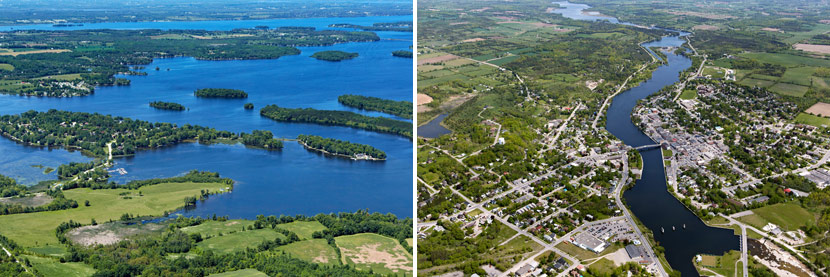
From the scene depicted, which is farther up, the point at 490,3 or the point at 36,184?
the point at 490,3

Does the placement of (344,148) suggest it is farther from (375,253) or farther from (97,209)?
(375,253)

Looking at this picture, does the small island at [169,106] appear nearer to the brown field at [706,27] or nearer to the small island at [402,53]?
the small island at [402,53]

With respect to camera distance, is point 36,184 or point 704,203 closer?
point 704,203

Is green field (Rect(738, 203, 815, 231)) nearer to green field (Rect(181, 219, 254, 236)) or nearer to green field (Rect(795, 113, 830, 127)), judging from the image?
green field (Rect(795, 113, 830, 127))

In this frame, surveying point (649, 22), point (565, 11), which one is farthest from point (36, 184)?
point (565, 11)

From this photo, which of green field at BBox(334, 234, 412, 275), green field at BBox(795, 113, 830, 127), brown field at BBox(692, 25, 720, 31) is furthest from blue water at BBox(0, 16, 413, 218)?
brown field at BBox(692, 25, 720, 31)

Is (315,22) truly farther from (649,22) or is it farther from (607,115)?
(607,115)

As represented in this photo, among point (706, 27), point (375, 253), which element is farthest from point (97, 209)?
point (706, 27)

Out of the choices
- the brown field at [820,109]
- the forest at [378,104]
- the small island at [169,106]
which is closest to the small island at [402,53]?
the forest at [378,104]
